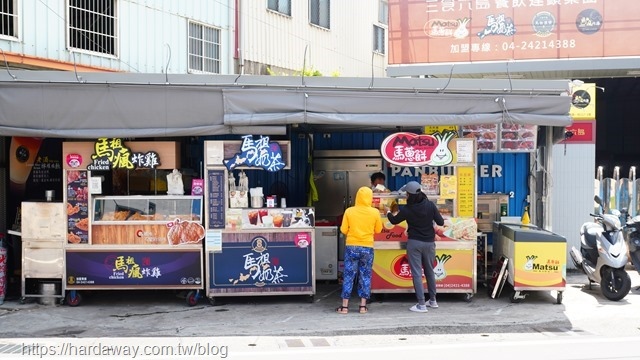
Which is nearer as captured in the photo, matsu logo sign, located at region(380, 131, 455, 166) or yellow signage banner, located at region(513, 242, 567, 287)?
yellow signage banner, located at region(513, 242, 567, 287)

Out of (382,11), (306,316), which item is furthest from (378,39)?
(306,316)

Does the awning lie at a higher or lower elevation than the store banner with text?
higher

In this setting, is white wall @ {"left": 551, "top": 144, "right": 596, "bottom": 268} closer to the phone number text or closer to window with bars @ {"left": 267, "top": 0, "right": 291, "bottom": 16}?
the phone number text

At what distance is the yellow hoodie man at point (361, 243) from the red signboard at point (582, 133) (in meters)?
4.96

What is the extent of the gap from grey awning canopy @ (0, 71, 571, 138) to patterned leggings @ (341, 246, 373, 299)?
5.69 ft

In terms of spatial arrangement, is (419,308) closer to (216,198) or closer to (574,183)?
(216,198)

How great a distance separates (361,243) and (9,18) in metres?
7.37

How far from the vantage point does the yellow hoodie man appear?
8.78 meters

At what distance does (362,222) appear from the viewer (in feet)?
28.8

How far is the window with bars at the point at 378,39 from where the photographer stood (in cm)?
2466

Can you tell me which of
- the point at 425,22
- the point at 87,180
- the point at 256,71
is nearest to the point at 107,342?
the point at 87,180

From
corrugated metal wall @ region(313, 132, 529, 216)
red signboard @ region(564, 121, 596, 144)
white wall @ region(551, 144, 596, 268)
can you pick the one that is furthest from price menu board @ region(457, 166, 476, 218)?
red signboard @ region(564, 121, 596, 144)

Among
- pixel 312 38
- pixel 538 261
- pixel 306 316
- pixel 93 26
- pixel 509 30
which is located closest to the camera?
pixel 306 316

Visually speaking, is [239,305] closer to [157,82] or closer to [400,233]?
[400,233]
